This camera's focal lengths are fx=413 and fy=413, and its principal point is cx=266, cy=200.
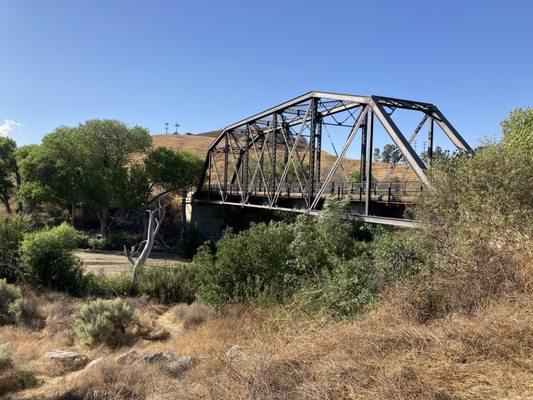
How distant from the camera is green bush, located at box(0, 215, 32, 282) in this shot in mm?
19078

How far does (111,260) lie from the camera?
107 feet

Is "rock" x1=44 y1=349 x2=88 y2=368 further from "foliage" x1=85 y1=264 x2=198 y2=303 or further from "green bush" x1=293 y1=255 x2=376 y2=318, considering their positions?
"foliage" x1=85 y1=264 x2=198 y2=303

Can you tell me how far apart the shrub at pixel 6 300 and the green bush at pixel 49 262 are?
2.93 metres

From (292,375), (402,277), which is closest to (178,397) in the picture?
(292,375)

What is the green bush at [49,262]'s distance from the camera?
1845 cm

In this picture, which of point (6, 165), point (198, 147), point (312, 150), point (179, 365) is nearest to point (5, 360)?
point (179, 365)

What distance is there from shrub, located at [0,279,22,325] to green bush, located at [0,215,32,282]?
12.8ft

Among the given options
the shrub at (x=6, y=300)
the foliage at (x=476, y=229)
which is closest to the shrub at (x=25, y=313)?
the shrub at (x=6, y=300)

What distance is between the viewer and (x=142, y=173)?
4166 cm

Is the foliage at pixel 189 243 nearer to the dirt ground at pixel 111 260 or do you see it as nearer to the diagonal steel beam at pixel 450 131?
the dirt ground at pixel 111 260

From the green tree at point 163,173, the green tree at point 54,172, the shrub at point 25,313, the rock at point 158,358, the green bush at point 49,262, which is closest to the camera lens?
the rock at point 158,358

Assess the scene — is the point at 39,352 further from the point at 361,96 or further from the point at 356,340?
the point at 361,96

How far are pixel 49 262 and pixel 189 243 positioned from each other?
20.0 metres

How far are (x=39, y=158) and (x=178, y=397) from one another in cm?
4011
